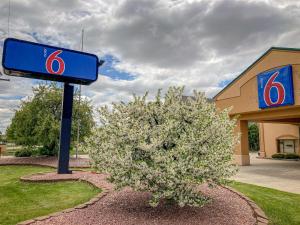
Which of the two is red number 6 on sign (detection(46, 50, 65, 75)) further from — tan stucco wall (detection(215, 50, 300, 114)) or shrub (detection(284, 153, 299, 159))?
shrub (detection(284, 153, 299, 159))

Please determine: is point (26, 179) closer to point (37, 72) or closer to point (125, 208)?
point (37, 72)

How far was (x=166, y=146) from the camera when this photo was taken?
6469 millimetres

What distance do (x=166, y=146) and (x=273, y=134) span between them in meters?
29.9

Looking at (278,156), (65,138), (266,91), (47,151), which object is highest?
(266,91)

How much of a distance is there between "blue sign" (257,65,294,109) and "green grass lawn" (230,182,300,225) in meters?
8.59

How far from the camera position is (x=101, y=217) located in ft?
20.4

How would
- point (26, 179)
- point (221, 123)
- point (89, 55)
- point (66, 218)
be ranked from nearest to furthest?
point (66, 218)
point (221, 123)
point (26, 179)
point (89, 55)

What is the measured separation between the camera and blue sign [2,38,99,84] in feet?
39.2

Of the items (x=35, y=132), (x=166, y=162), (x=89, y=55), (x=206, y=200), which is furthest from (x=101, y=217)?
(x=35, y=132)

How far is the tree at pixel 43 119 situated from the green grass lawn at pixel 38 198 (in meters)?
9.58

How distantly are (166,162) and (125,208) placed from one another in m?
2.03

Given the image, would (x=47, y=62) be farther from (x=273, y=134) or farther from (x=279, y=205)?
(x=273, y=134)

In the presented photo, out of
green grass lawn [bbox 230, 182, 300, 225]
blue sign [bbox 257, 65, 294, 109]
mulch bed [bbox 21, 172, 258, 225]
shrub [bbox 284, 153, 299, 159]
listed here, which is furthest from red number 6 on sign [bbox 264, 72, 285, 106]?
shrub [bbox 284, 153, 299, 159]

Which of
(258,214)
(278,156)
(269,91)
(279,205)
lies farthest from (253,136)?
(258,214)
